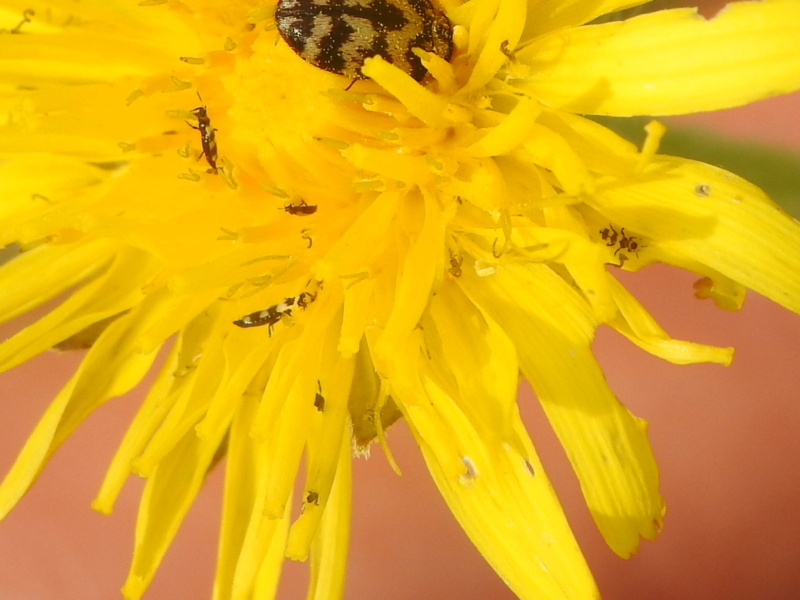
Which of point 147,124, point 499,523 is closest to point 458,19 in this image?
point 147,124

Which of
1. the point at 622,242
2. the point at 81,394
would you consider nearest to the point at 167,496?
the point at 81,394

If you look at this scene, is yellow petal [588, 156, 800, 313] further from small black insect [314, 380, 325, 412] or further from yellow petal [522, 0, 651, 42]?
small black insect [314, 380, 325, 412]

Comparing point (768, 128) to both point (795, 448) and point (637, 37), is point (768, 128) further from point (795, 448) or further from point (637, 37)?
point (637, 37)

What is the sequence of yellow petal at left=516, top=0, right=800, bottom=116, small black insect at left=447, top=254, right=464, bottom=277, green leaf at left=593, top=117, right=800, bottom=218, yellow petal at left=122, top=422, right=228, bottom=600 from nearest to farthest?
yellow petal at left=516, top=0, right=800, bottom=116 < small black insect at left=447, top=254, right=464, bottom=277 < yellow petal at left=122, top=422, right=228, bottom=600 < green leaf at left=593, top=117, right=800, bottom=218

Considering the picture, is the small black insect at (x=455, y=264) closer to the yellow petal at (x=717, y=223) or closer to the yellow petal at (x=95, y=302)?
the yellow petal at (x=717, y=223)

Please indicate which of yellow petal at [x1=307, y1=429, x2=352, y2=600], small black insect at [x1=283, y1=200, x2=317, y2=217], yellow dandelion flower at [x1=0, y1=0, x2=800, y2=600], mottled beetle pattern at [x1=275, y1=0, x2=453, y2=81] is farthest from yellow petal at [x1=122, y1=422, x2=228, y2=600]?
mottled beetle pattern at [x1=275, y1=0, x2=453, y2=81]

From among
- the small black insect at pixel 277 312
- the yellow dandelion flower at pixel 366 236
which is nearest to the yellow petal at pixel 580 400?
the yellow dandelion flower at pixel 366 236
